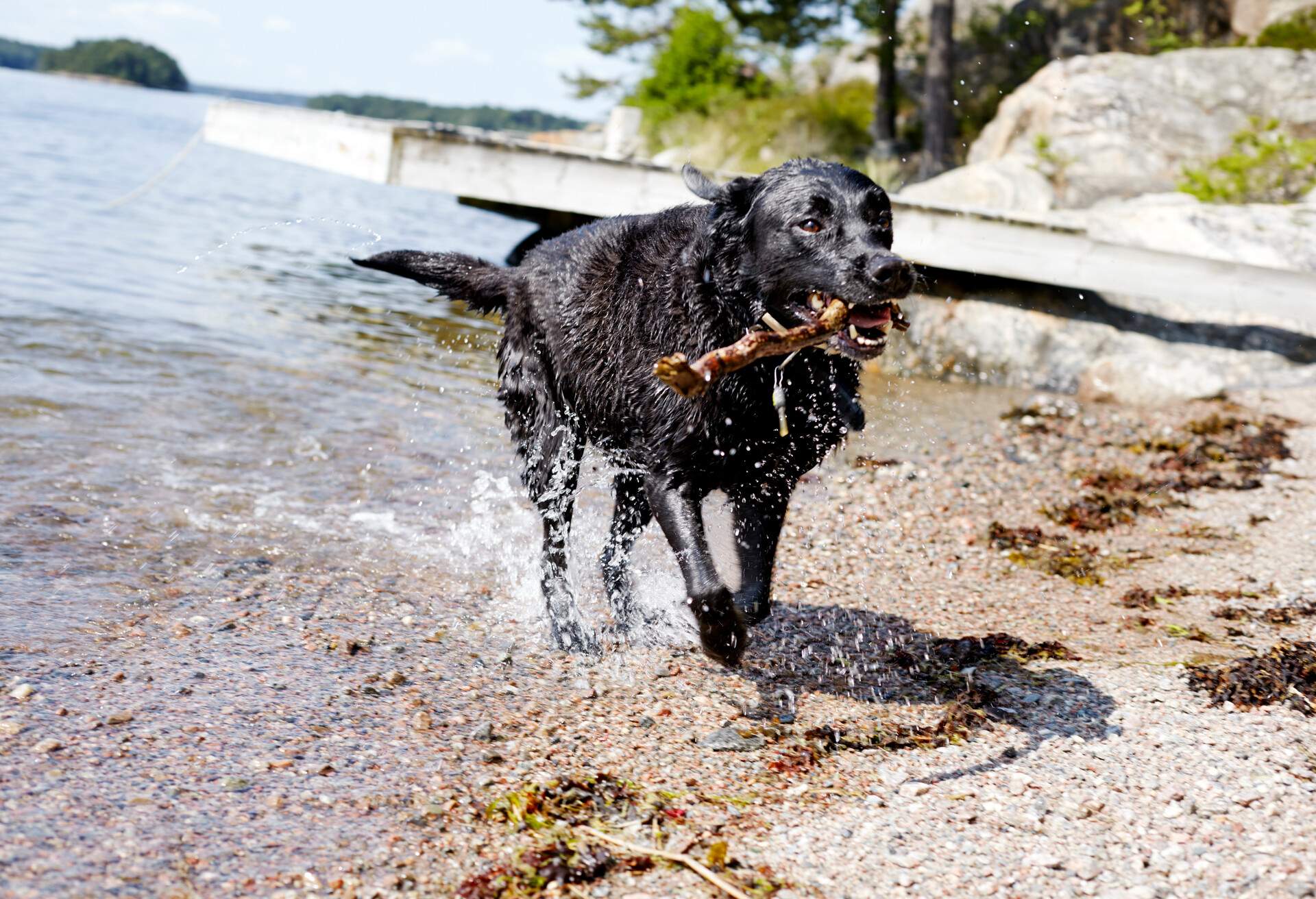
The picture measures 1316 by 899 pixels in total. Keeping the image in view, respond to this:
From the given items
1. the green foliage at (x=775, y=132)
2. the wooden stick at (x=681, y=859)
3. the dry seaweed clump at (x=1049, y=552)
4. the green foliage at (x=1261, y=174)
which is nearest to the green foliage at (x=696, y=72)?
the green foliage at (x=775, y=132)

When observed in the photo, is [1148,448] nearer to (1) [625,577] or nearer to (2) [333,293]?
(1) [625,577]

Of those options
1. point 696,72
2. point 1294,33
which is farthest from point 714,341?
point 696,72

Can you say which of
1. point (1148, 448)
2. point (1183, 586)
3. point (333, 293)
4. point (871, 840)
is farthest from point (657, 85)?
point (871, 840)

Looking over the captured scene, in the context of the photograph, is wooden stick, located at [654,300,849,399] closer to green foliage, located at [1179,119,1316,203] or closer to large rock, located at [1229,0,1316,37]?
green foliage, located at [1179,119,1316,203]

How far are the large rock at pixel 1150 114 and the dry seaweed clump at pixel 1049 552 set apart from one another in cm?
768

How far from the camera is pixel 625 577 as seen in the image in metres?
4.59

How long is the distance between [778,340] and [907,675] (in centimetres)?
152

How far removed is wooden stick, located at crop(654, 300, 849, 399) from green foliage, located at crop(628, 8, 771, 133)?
2245 centimetres

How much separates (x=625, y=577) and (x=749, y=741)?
4.13 ft

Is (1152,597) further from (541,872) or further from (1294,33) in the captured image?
(1294,33)

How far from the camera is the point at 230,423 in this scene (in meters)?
6.71

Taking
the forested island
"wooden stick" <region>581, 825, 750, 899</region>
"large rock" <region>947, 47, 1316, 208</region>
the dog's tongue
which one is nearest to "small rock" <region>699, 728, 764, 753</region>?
"wooden stick" <region>581, 825, 750, 899</region>

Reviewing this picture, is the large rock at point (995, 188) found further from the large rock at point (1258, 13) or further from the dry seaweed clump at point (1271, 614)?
the large rock at point (1258, 13)

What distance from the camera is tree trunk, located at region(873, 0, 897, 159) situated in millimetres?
21062
